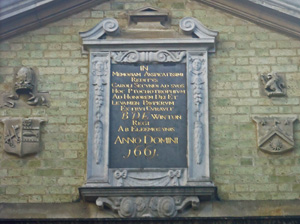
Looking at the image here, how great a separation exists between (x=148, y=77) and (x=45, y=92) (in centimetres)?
167

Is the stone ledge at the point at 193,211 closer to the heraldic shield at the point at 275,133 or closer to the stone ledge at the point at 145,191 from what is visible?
the stone ledge at the point at 145,191

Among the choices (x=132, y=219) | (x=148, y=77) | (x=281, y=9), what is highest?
(x=281, y=9)

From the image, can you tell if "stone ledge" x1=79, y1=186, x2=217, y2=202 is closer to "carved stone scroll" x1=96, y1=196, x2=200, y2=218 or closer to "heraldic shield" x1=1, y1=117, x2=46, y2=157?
"carved stone scroll" x1=96, y1=196, x2=200, y2=218

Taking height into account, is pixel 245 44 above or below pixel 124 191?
above

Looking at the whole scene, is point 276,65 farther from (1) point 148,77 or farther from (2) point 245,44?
(1) point 148,77

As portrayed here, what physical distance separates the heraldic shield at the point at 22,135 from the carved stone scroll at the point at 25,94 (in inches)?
11.9

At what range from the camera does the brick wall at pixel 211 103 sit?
1476cm

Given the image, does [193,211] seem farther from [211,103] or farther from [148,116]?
[211,103]

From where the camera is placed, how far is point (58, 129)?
15156 mm

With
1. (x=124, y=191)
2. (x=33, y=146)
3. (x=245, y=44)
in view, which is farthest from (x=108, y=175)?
(x=245, y=44)

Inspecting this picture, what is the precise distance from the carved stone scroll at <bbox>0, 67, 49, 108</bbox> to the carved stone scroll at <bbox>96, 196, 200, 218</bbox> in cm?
201

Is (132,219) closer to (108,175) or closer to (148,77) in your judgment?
(108,175)

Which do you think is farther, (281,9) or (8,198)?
(281,9)

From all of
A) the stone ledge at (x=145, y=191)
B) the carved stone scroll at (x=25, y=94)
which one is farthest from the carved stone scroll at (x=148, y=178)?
the carved stone scroll at (x=25, y=94)
